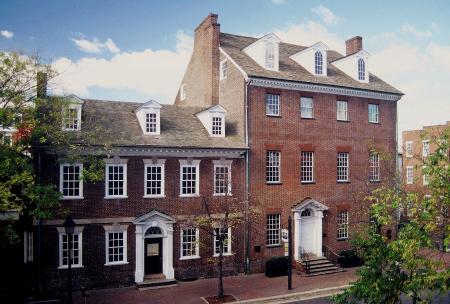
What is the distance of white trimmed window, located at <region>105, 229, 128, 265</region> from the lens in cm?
2077

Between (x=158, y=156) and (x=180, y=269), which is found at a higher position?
(x=158, y=156)

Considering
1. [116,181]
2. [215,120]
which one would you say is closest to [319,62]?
[215,120]

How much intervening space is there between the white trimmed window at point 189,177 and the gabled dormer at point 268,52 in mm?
8123

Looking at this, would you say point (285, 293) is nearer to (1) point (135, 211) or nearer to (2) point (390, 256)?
(1) point (135, 211)

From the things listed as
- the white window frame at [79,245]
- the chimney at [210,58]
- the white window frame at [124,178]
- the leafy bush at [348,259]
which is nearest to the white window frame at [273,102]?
the chimney at [210,58]

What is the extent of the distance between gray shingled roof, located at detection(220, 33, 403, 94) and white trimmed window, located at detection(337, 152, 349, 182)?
15.1 feet

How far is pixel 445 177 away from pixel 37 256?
58.6 feet

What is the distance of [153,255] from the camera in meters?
21.9

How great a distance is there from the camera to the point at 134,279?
69.1 ft

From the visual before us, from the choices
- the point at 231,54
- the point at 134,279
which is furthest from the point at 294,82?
the point at 134,279

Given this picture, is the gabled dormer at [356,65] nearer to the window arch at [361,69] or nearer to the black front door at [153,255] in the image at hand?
the window arch at [361,69]

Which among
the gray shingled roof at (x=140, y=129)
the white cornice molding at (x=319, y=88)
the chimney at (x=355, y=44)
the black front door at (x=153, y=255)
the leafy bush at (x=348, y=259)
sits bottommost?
the leafy bush at (x=348, y=259)

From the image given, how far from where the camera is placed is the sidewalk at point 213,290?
18.8 meters

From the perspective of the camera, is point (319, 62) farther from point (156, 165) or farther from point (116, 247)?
point (116, 247)
